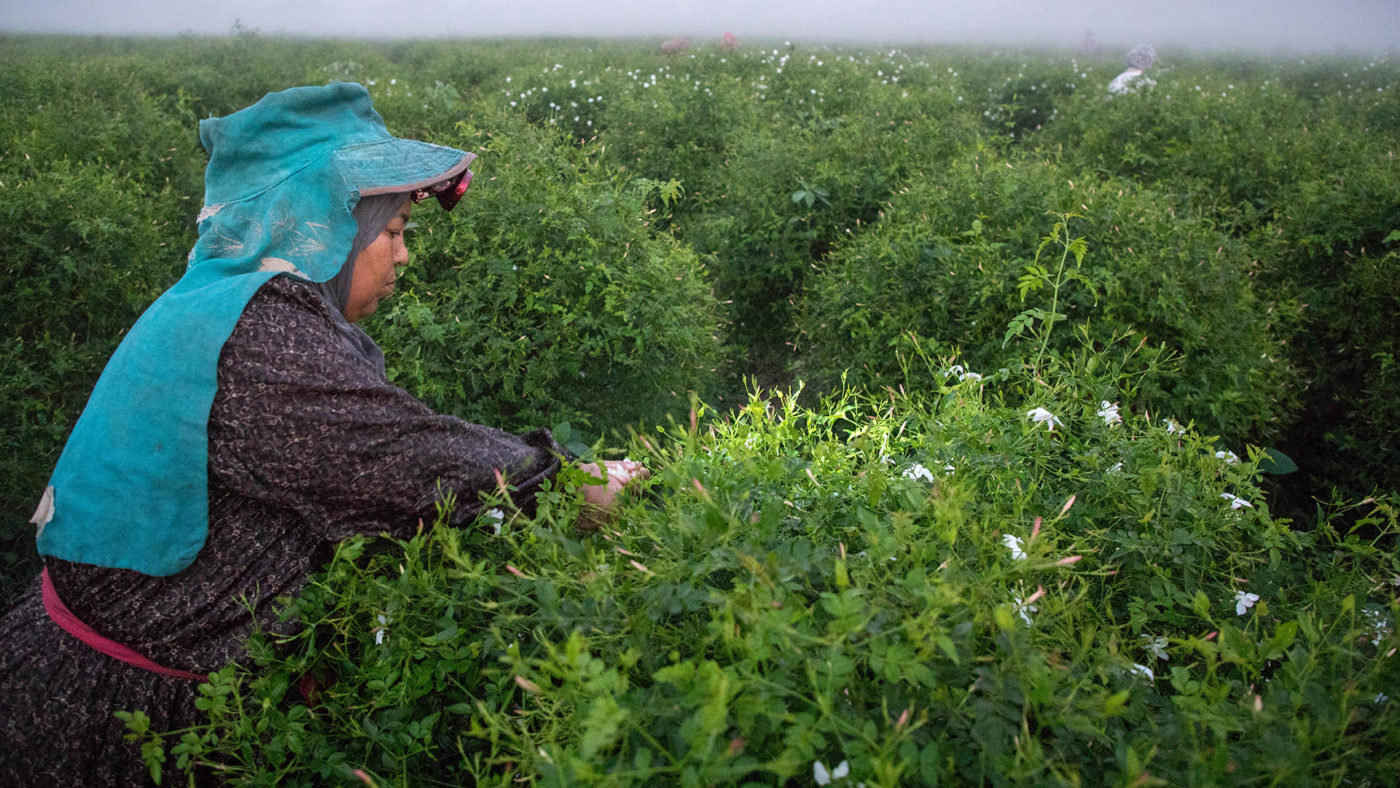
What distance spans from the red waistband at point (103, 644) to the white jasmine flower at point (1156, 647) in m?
1.57

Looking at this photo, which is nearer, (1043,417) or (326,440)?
(326,440)

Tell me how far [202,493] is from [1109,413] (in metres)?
1.71

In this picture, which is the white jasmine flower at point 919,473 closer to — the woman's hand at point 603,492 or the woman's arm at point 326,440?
the woman's hand at point 603,492

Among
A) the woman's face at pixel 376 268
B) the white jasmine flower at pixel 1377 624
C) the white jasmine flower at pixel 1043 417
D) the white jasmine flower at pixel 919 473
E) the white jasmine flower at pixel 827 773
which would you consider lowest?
the white jasmine flower at pixel 1377 624

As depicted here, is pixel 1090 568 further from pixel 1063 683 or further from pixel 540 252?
pixel 540 252

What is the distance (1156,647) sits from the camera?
1.15 m

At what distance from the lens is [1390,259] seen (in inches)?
160

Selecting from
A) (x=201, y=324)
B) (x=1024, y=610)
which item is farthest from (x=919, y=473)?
(x=201, y=324)

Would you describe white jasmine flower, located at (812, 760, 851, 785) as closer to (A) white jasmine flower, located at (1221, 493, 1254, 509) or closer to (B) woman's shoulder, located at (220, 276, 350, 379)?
(A) white jasmine flower, located at (1221, 493, 1254, 509)

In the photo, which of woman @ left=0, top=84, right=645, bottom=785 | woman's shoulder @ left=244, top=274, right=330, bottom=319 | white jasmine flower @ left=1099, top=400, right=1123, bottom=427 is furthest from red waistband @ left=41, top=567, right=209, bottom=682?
white jasmine flower @ left=1099, top=400, right=1123, bottom=427

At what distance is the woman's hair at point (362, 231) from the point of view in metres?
1.77

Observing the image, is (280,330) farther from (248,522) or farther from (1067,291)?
(1067,291)

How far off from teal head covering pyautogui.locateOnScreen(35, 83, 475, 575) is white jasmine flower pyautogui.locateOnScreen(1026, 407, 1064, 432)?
138 cm

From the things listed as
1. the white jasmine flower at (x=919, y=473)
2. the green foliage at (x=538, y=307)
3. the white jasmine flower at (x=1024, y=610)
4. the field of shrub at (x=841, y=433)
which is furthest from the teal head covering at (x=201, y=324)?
the white jasmine flower at (x=1024, y=610)
